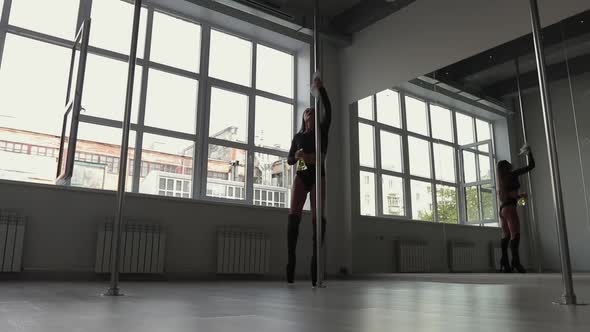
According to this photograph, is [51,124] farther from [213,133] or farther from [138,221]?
[213,133]

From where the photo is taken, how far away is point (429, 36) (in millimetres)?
5785

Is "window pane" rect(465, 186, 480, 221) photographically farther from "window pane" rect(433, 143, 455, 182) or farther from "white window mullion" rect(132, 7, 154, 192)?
"white window mullion" rect(132, 7, 154, 192)

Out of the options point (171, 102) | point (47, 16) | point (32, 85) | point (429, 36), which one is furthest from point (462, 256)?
point (47, 16)

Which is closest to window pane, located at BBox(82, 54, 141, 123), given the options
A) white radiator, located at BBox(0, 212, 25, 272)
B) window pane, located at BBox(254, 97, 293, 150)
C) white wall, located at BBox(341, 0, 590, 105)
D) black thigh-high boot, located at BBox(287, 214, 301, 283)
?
white radiator, located at BBox(0, 212, 25, 272)

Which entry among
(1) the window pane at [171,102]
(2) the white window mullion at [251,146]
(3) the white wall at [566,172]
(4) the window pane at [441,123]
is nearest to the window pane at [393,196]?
(4) the window pane at [441,123]

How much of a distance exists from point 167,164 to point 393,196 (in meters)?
2.98

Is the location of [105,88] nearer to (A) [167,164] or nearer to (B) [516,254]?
(A) [167,164]

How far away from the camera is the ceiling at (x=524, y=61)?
3.96 metres

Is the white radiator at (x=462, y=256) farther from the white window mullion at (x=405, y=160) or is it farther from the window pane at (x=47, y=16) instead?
the window pane at (x=47, y=16)

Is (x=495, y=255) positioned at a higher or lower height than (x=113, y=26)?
lower

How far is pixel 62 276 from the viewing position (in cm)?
449

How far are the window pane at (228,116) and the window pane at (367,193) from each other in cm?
178

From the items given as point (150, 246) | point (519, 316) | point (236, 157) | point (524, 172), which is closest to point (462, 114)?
point (524, 172)

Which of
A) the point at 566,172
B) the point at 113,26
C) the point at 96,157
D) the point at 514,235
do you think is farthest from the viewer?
the point at 113,26
